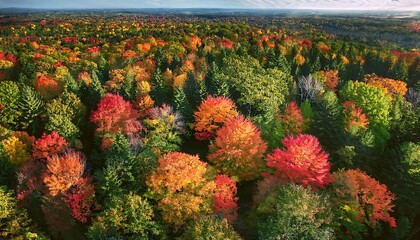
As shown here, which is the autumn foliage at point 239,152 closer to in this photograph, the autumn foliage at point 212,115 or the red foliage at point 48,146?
the autumn foliage at point 212,115

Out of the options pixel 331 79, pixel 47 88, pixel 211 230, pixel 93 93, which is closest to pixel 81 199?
pixel 211 230

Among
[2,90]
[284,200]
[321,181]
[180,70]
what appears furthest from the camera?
[180,70]

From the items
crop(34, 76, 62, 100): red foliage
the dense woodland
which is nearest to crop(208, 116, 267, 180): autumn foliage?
the dense woodland

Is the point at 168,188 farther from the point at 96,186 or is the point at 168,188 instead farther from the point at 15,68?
the point at 15,68

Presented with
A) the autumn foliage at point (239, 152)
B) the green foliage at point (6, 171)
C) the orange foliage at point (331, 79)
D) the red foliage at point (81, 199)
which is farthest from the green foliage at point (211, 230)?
the orange foliage at point (331, 79)

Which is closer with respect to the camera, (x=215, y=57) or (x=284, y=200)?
(x=284, y=200)

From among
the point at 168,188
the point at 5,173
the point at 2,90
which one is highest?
the point at 2,90

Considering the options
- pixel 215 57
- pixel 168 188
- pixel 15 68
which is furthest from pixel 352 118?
pixel 15 68
